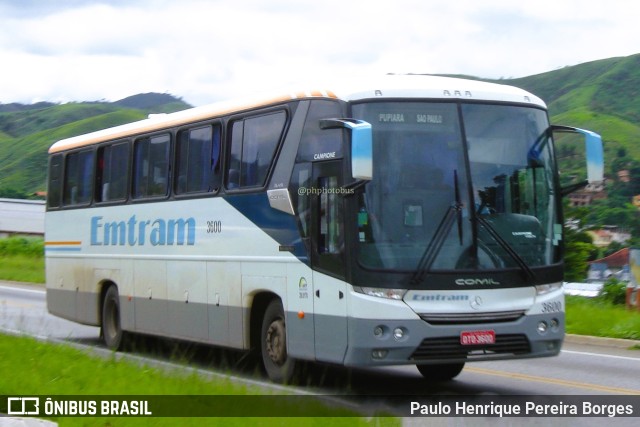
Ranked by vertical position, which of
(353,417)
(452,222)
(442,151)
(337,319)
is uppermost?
(442,151)

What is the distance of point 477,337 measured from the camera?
37.7 feet

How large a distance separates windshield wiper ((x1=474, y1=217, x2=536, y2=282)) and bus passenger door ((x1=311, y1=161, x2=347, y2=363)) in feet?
4.90

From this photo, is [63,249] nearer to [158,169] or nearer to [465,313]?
[158,169]

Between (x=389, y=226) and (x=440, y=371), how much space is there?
3.01 meters

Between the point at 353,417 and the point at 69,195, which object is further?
the point at 69,195

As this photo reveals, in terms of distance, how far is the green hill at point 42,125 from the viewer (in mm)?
91500

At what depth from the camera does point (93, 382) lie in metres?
11.0

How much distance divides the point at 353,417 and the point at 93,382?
122 inches

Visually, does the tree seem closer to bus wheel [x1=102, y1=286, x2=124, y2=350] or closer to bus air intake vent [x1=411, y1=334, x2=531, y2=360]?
bus wheel [x1=102, y1=286, x2=124, y2=350]

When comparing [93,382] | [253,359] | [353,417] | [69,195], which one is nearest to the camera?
[353,417]

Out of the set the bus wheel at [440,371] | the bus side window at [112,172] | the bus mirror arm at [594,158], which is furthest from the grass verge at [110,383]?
the bus side window at [112,172]

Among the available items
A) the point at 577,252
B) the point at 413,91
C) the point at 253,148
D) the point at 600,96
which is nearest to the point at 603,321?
the point at 253,148

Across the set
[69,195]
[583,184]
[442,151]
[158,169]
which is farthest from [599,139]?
[69,195]

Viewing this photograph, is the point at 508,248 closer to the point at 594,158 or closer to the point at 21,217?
the point at 594,158
